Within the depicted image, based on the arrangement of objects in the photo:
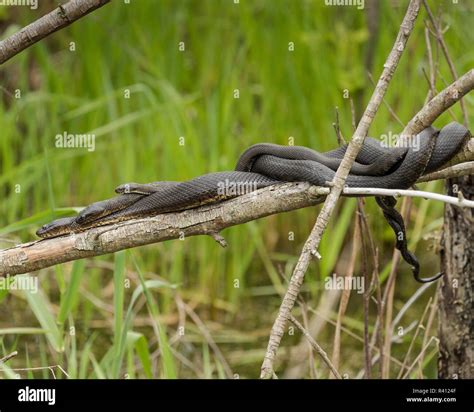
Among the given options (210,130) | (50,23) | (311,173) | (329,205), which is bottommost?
(329,205)

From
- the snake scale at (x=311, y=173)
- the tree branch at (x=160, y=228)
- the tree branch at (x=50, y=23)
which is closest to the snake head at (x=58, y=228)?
the snake scale at (x=311, y=173)

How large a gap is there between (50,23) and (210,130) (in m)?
4.13

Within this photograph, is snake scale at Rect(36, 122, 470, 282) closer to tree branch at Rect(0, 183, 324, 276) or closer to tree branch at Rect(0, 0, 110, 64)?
tree branch at Rect(0, 183, 324, 276)

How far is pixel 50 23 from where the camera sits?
288 centimetres

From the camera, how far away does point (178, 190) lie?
11.2 feet

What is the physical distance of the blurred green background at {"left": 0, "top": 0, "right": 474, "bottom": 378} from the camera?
634cm

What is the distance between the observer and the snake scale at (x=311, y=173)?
10.2ft

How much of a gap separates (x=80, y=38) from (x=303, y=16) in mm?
2115

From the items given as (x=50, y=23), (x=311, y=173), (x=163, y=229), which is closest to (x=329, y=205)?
(x=311, y=173)

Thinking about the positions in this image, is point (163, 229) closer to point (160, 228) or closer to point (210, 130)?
point (160, 228)

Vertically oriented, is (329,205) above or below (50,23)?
below

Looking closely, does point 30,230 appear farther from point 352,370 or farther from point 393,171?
point 393,171

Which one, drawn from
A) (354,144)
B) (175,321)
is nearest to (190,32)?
(175,321)

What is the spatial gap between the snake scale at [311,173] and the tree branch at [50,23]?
826 mm
